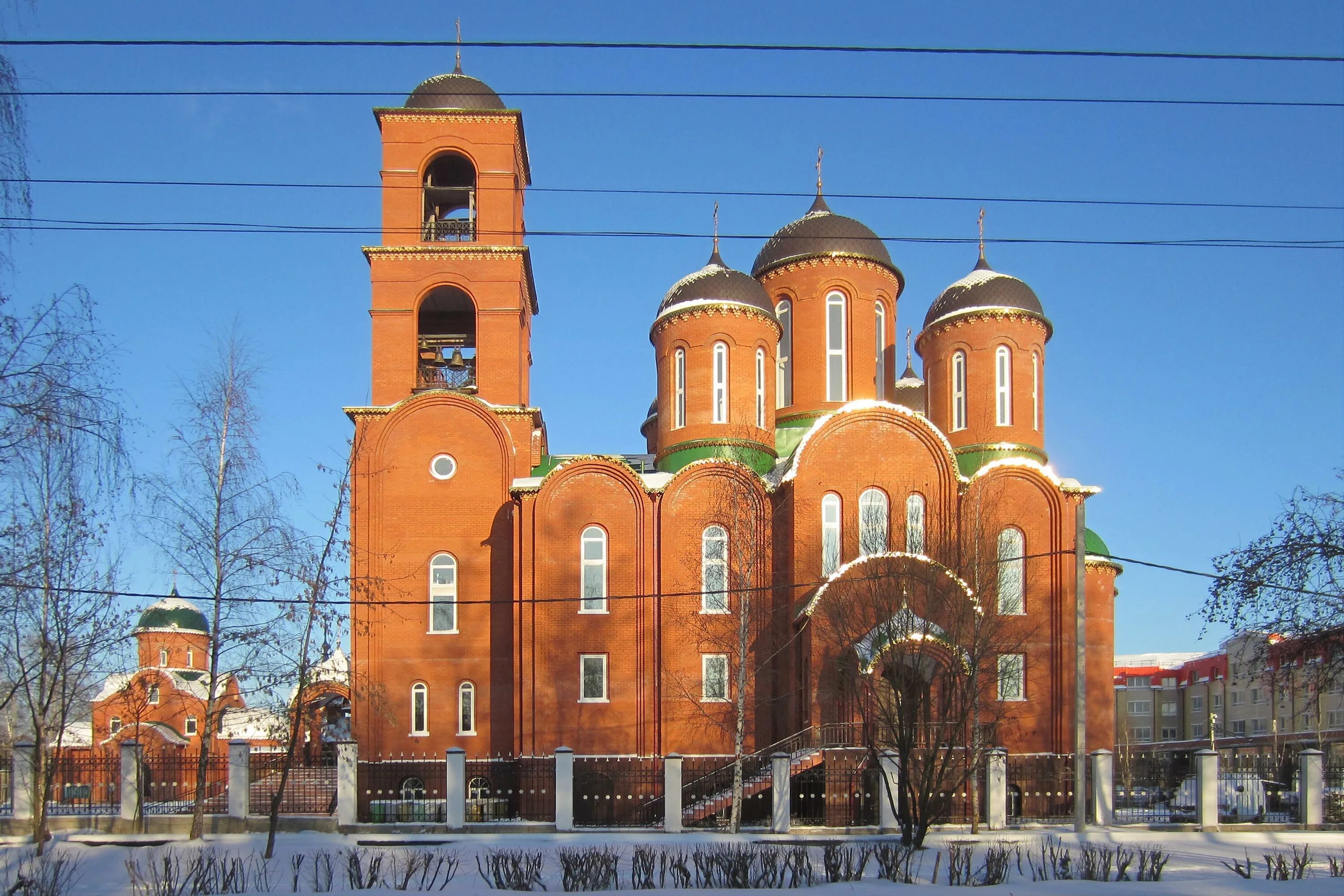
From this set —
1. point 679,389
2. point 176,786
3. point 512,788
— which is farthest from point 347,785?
point 679,389

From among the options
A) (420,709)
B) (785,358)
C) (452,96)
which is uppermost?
(452,96)

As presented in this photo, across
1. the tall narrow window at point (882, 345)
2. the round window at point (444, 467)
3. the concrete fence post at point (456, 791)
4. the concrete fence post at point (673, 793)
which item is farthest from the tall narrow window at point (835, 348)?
the concrete fence post at point (456, 791)

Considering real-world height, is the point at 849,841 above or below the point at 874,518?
below

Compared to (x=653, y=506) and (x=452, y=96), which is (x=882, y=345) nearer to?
(x=653, y=506)

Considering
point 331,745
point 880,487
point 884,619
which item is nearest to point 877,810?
point 884,619

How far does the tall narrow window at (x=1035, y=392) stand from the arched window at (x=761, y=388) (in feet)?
19.5

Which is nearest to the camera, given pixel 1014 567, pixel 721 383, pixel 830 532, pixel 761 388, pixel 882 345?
pixel 830 532

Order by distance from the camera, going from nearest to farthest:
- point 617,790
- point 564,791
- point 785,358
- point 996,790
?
1. point 564,791
2. point 996,790
3. point 617,790
4. point 785,358

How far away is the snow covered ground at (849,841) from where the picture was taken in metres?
13.5

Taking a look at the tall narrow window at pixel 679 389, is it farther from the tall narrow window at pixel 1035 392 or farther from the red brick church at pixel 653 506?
the tall narrow window at pixel 1035 392

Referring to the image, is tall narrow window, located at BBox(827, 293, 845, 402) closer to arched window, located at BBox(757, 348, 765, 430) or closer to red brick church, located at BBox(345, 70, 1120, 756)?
red brick church, located at BBox(345, 70, 1120, 756)

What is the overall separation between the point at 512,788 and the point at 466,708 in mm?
1951

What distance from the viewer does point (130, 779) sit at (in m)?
21.5

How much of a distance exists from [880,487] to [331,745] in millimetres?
12102
